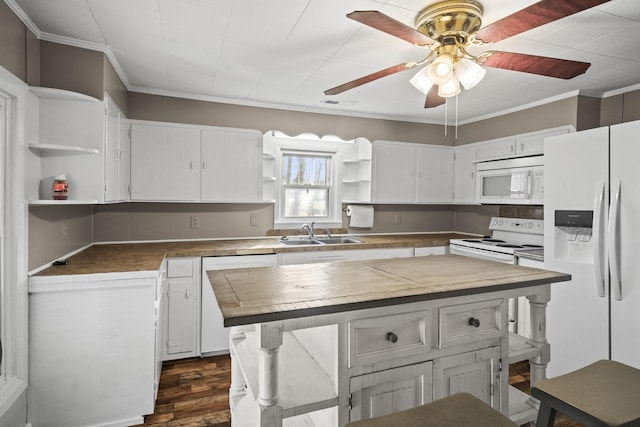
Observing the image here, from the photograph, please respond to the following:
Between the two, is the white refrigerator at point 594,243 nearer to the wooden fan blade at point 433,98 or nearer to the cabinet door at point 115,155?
the wooden fan blade at point 433,98

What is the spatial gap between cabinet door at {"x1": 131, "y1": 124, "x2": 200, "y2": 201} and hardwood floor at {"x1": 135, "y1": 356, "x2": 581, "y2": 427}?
1490 millimetres

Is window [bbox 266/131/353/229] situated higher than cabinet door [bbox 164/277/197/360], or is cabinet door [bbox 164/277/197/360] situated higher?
window [bbox 266/131/353/229]

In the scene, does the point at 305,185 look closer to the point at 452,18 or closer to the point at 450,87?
the point at 450,87

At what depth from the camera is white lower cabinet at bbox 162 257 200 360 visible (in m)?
2.98

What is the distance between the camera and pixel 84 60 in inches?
93.3

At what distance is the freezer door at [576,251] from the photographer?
2.35 metres

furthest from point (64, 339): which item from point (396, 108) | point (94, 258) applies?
point (396, 108)

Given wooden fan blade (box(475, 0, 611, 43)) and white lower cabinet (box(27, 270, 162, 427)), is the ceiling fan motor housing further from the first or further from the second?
white lower cabinet (box(27, 270, 162, 427))

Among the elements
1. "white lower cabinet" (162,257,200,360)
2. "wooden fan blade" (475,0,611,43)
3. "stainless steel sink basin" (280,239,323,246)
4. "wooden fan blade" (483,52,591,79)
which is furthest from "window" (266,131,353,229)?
"wooden fan blade" (475,0,611,43)

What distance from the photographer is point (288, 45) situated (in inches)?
93.4

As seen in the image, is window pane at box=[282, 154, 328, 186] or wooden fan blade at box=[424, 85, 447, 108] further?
window pane at box=[282, 154, 328, 186]

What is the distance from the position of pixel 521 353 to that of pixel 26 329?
266 cm

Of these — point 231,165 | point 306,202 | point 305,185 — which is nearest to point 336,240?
point 306,202

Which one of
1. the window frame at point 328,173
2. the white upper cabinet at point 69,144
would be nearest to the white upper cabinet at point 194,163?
the window frame at point 328,173
